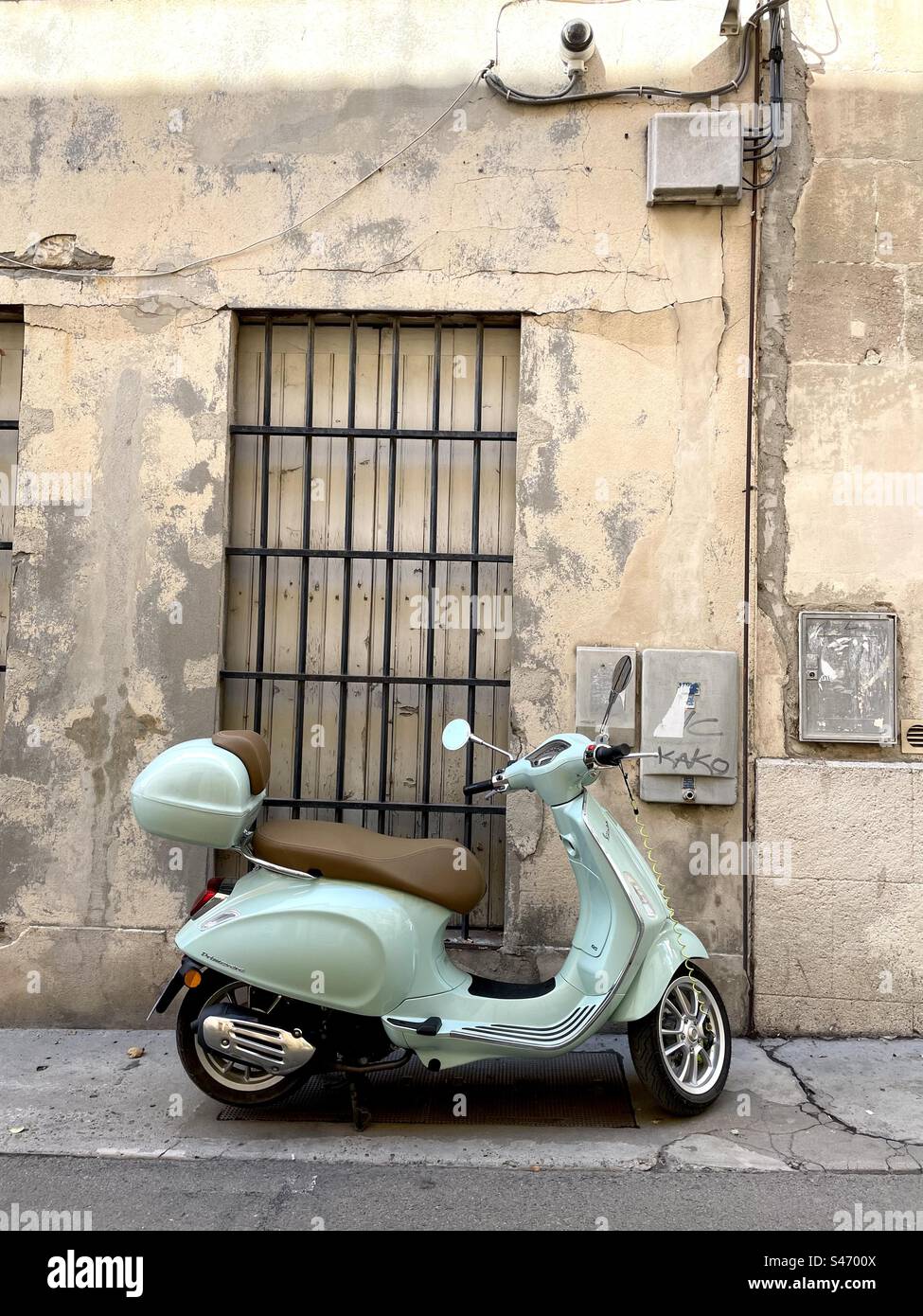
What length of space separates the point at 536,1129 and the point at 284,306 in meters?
3.80

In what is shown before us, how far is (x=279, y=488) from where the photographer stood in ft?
17.2

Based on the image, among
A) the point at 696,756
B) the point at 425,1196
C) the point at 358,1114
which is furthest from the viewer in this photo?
the point at 696,756

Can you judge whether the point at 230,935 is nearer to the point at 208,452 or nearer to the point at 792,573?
the point at 208,452

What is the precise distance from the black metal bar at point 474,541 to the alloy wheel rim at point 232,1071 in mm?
1407

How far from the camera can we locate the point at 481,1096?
409 cm

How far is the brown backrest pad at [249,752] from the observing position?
384cm

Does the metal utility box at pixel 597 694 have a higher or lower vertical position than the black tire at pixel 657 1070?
higher

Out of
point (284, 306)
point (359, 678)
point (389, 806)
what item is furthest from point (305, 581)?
point (284, 306)

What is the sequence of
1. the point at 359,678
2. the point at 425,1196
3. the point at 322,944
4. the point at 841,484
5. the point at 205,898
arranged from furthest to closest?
the point at 359,678 → the point at 841,484 → the point at 205,898 → the point at 322,944 → the point at 425,1196

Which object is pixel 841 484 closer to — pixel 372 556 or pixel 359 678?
pixel 372 556

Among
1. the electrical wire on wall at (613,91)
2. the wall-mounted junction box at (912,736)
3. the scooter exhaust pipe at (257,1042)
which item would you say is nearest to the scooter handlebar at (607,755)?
the scooter exhaust pipe at (257,1042)

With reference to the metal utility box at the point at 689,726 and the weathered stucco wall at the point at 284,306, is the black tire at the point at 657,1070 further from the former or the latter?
the metal utility box at the point at 689,726

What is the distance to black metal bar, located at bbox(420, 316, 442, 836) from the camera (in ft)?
16.8

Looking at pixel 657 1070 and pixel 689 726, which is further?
pixel 689 726
